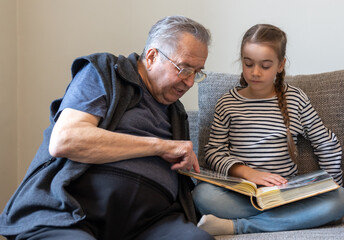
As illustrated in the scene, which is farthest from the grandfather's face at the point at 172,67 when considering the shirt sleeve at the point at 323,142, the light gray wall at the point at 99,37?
the light gray wall at the point at 99,37

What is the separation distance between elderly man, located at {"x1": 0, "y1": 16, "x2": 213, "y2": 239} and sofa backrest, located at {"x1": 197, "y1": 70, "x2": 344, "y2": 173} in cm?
30

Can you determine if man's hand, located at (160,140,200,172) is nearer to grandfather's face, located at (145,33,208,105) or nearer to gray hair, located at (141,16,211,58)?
grandfather's face, located at (145,33,208,105)

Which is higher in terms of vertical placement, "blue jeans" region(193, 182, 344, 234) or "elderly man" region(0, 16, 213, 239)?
"elderly man" region(0, 16, 213, 239)

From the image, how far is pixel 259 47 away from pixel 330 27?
69cm

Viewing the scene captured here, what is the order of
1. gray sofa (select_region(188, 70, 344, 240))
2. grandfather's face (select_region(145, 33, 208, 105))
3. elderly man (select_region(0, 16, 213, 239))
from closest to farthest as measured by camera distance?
elderly man (select_region(0, 16, 213, 239)), grandfather's face (select_region(145, 33, 208, 105)), gray sofa (select_region(188, 70, 344, 240))

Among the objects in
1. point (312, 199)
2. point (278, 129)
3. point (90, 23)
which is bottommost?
point (312, 199)

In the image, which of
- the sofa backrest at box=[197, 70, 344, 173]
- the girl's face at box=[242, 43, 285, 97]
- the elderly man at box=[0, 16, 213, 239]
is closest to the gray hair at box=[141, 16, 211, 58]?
the elderly man at box=[0, 16, 213, 239]

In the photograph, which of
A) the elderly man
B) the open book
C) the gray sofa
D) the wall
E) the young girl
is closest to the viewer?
the elderly man

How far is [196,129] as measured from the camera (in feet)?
6.24

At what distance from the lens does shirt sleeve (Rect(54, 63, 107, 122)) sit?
1.24 m

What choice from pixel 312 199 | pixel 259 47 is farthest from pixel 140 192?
pixel 259 47

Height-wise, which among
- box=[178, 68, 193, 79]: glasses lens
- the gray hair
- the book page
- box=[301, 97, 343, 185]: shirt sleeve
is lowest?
the book page

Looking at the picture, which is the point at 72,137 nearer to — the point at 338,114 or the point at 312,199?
the point at 312,199

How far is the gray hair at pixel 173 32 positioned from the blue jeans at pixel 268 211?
540mm
